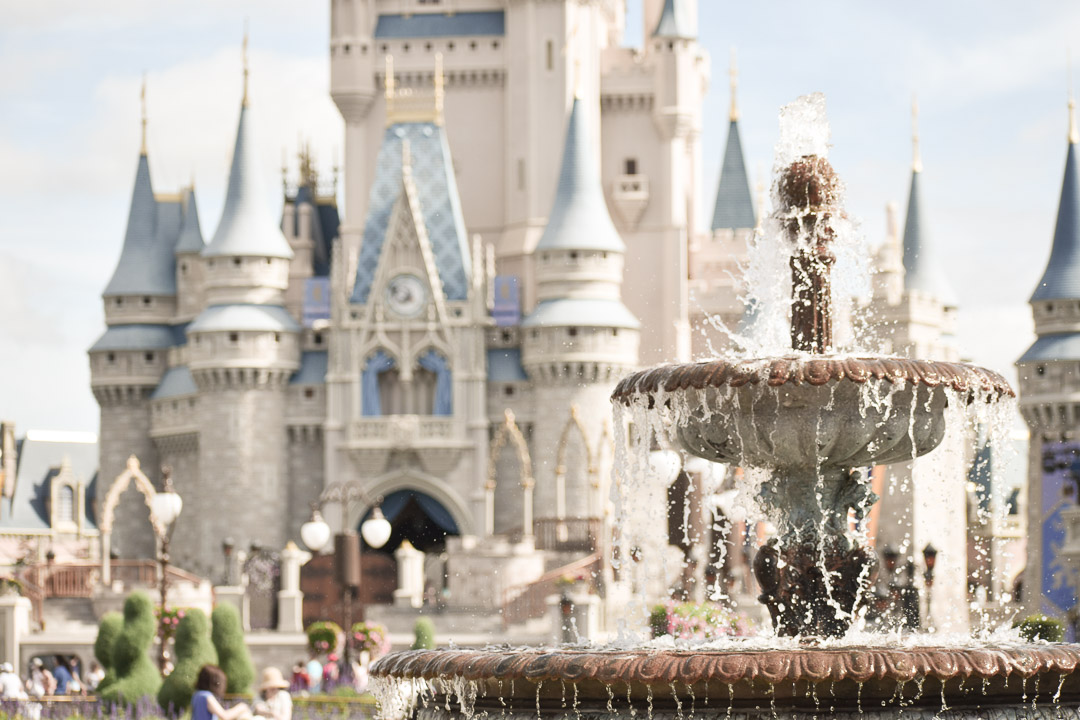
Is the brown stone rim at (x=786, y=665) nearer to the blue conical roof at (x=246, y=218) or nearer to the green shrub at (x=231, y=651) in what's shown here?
the green shrub at (x=231, y=651)

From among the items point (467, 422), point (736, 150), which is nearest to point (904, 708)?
point (467, 422)

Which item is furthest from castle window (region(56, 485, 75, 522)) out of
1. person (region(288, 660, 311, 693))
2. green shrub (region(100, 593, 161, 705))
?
green shrub (region(100, 593, 161, 705))

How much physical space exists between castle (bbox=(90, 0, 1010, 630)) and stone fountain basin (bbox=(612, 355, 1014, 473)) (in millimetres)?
41850

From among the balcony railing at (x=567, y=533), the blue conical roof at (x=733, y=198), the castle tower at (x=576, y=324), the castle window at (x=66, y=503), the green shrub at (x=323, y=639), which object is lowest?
the green shrub at (x=323, y=639)

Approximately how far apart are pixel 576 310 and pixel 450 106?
9372 mm

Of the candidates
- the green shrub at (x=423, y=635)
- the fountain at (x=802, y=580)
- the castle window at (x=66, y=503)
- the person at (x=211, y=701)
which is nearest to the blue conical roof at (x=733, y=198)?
the castle window at (x=66, y=503)

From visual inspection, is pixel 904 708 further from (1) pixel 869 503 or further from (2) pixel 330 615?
(2) pixel 330 615

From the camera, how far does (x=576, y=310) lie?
63.1 m

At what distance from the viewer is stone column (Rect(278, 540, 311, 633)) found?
163ft

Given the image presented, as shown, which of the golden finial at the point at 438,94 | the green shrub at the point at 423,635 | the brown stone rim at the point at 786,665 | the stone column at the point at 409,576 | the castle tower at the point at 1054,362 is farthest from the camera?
the castle tower at the point at 1054,362

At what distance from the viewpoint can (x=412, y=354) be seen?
63.4 metres

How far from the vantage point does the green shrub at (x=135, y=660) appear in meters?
28.6

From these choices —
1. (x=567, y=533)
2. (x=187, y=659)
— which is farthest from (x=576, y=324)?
(x=187, y=659)

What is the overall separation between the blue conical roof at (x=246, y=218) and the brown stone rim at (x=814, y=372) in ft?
166
